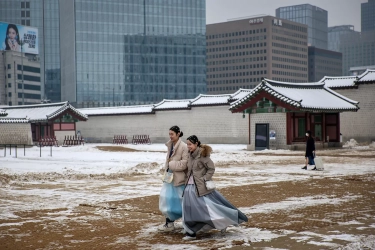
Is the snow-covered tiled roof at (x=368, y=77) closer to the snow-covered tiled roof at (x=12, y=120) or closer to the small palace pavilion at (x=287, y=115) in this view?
the small palace pavilion at (x=287, y=115)

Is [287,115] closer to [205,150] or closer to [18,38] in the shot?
[205,150]

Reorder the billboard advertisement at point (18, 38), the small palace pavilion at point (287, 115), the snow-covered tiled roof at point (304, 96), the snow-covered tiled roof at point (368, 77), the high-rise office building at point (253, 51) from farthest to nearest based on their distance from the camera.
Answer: the high-rise office building at point (253, 51)
the billboard advertisement at point (18, 38)
the snow-covered tiled roof at point (368, 77)
the small palace pavilion at point (287, 115)
the snow-covered tiled roof at point (304, 96)

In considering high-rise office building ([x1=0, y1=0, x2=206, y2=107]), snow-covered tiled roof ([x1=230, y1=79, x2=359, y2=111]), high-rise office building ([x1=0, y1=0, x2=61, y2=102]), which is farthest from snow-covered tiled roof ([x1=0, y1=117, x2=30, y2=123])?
high-rise office building ([x1=0, y1=0, x2=61, y2=102])

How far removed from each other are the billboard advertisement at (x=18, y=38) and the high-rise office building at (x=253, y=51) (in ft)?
271

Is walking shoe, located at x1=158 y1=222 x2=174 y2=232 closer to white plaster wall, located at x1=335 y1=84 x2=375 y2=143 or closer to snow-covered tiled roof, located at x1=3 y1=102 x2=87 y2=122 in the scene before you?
white plaster wall, located at x1=335 y1=84 x2=375 y2=143

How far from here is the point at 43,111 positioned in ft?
189

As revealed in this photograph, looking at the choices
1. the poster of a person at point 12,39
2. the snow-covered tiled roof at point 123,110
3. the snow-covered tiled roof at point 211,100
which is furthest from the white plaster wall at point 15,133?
the poster of a person at point 12,39

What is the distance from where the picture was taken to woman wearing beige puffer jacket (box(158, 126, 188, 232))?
30.1 ft

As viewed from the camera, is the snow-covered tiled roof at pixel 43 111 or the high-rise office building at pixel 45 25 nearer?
the snow-covered tiled roof at pixel 43 111

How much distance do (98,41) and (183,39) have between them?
2191 cm

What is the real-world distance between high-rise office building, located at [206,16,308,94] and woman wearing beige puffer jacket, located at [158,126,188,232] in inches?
7046

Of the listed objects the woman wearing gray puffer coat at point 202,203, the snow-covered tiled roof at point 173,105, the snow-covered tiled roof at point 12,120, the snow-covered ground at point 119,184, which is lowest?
the snow-covered ground at point 119,184

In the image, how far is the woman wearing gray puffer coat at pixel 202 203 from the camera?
8641mm

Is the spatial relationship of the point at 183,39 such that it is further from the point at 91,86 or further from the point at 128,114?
the point at 128,114
